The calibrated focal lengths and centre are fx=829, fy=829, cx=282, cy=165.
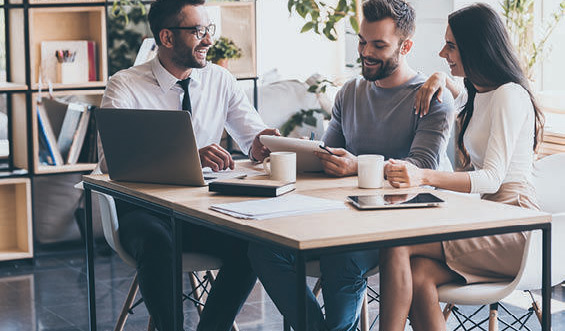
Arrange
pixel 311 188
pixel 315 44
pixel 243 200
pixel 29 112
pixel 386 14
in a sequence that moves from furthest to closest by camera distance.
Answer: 1. pixel 315 44
2. pixel 29 112
3. pixel 386 14
4. pixel 311 188
5. pixel 243 200

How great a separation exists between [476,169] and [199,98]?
114cm

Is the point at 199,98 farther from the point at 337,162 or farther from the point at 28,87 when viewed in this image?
the point at 28,87

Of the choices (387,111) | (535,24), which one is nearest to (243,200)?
(387,111)

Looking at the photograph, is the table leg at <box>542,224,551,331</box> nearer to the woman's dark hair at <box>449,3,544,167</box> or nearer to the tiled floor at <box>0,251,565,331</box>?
the woman's dark hair at <box>449,3,544,167</box>

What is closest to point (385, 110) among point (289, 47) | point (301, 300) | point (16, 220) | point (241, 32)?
point (301, 300)

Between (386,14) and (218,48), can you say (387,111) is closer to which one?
(386,14)

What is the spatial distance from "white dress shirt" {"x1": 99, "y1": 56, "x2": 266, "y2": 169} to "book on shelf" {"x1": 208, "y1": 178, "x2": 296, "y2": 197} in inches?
31.4

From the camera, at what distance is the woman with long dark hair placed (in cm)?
221

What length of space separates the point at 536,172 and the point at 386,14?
2.44 ft

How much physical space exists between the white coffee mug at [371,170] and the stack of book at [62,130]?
247 centimetres

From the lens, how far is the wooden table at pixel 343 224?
1781 millimetres

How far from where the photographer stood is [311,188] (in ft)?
7.89

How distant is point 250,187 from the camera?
228 cm

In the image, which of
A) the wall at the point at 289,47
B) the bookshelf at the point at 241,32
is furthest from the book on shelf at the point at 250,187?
the wall at the point at 289,47
